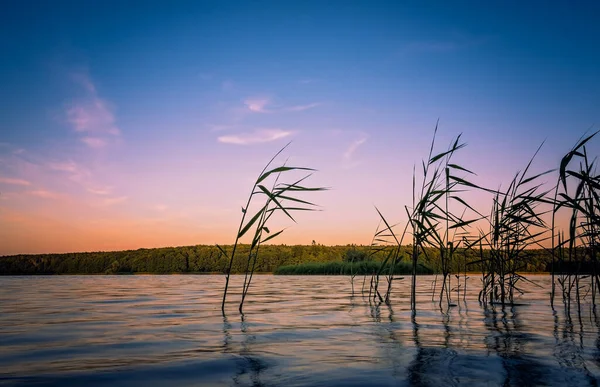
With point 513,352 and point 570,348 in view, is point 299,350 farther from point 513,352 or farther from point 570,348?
point 570,348

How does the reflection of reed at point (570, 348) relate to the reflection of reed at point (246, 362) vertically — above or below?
above

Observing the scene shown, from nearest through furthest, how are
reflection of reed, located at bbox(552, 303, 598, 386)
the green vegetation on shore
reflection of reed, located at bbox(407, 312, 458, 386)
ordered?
reflection of reed, located at bbox(407, 312, 458, 386) → reflection of reed, located at bbox(552, 303, 598, 386) → the green vegetation on shore

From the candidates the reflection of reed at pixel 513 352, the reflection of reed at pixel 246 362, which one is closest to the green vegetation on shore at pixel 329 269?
the reflection of reed at pixel 513 352

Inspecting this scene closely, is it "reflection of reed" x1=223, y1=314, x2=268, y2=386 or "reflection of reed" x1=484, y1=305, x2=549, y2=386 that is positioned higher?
"reflection of reed" x1=484, y1=305, x2=549, y2=386

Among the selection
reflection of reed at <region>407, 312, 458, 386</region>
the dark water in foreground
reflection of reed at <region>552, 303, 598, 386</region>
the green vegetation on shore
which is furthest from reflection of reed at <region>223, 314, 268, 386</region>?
the green vegetation on shore

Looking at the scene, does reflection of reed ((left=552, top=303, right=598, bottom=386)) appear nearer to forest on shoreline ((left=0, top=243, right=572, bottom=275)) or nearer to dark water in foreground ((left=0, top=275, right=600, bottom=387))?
dark water in foreground ((left=0, top=275, right=600, bottom=387))

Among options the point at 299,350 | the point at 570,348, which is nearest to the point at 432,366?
the point at 299,350

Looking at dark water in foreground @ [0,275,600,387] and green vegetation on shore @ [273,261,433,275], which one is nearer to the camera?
dark water in foreground @ [0,275,600,387]

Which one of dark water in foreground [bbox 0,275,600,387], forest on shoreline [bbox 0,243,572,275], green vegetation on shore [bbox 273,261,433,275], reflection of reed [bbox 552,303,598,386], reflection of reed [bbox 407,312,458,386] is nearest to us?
reflection of reed [bbox 407,312,458,386]

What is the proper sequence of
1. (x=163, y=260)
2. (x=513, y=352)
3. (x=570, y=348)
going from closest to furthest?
(x=513, y=352), (x=570, y=348), (x=163, y=260)

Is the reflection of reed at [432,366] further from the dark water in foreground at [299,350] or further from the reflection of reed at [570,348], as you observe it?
the reflection of reed at [570,348]

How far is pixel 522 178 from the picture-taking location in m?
7.27

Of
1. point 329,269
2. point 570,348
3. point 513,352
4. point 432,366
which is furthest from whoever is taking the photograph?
point 329,269

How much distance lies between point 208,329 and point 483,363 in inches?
109
